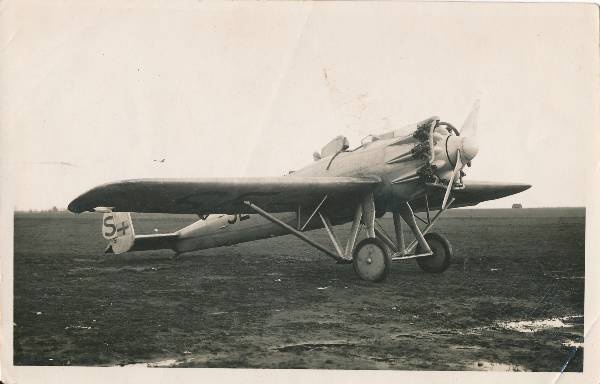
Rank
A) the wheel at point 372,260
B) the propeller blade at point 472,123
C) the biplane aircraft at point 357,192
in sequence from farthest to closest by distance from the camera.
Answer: the wheel at point 372,260 < the propeller blade at point 472,123 < the biplane aircraft at point 357,192

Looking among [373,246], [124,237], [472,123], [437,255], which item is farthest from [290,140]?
[124,237]

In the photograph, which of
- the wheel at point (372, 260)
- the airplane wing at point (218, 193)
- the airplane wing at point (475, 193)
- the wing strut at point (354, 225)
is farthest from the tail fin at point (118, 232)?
the airplane wing at point (475, 193)

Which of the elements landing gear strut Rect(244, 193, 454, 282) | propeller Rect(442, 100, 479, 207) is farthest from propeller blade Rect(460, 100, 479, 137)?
landing gear strut Rect(244, 193, 454, 282)

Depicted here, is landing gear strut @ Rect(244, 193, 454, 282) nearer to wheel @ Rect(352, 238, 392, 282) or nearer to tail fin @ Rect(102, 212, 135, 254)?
wheel @ Rect(352, 238, 392, 282)

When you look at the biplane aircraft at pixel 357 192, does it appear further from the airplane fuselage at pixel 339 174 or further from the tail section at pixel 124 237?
the tail section at pixel 124 237

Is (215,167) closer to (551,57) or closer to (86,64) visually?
(86,64)

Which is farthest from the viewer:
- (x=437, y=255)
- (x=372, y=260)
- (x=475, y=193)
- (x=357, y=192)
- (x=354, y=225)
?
(x=475, y=193)

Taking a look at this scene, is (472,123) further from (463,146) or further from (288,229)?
(288,229)

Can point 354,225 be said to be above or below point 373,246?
above
